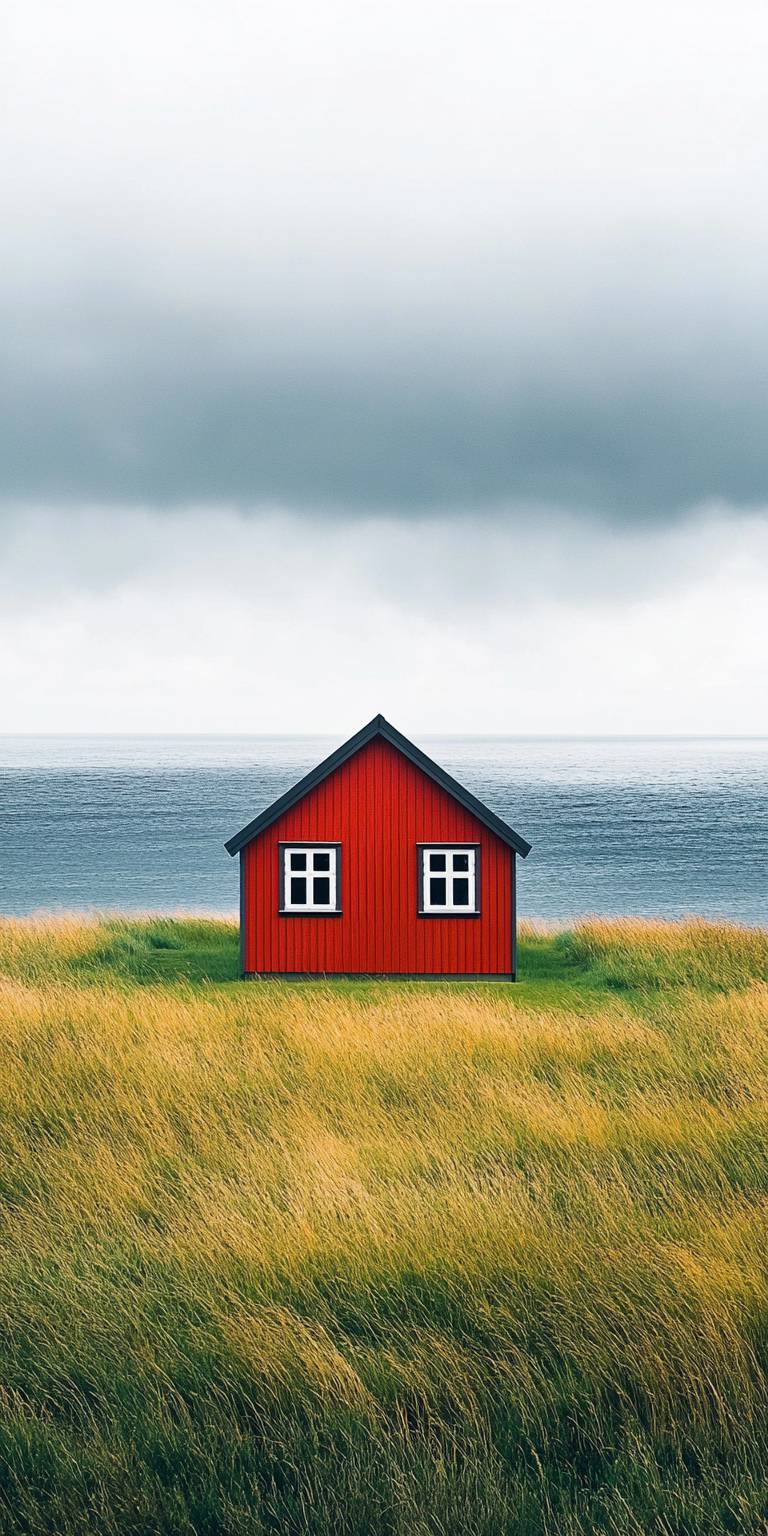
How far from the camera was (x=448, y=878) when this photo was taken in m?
19.9

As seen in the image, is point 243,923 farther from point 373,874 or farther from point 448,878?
point 448,878

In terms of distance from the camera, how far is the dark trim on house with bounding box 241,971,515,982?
19781mm

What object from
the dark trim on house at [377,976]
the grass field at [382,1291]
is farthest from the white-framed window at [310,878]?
the grass field at [382,1291]

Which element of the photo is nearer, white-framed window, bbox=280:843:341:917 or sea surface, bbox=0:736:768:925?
white-framed window, bbox=280:843:341:917

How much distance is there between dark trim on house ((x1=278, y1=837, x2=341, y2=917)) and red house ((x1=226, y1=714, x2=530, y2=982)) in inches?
0.8

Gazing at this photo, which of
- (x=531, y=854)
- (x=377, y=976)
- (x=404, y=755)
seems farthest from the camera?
(x=531, y=854)

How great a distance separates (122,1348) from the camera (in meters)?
5.91

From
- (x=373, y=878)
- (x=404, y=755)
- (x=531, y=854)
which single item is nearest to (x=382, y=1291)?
(x=373, y=878)

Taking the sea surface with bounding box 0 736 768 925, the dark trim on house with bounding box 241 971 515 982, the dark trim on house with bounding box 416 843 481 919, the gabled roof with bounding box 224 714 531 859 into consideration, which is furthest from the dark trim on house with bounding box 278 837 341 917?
the sea surface with bounding box 0 736 768 925

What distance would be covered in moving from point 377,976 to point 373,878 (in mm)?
1895

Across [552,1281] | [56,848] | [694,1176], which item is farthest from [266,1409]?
[56,848]

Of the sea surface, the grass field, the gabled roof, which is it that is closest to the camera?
the grass field

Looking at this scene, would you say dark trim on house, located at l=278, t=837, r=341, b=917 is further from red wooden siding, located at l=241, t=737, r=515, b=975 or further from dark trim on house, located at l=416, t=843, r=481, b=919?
dark trim on house, located at l=416, t=843, r=481, b=919

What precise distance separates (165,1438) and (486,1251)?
239 centimetres
